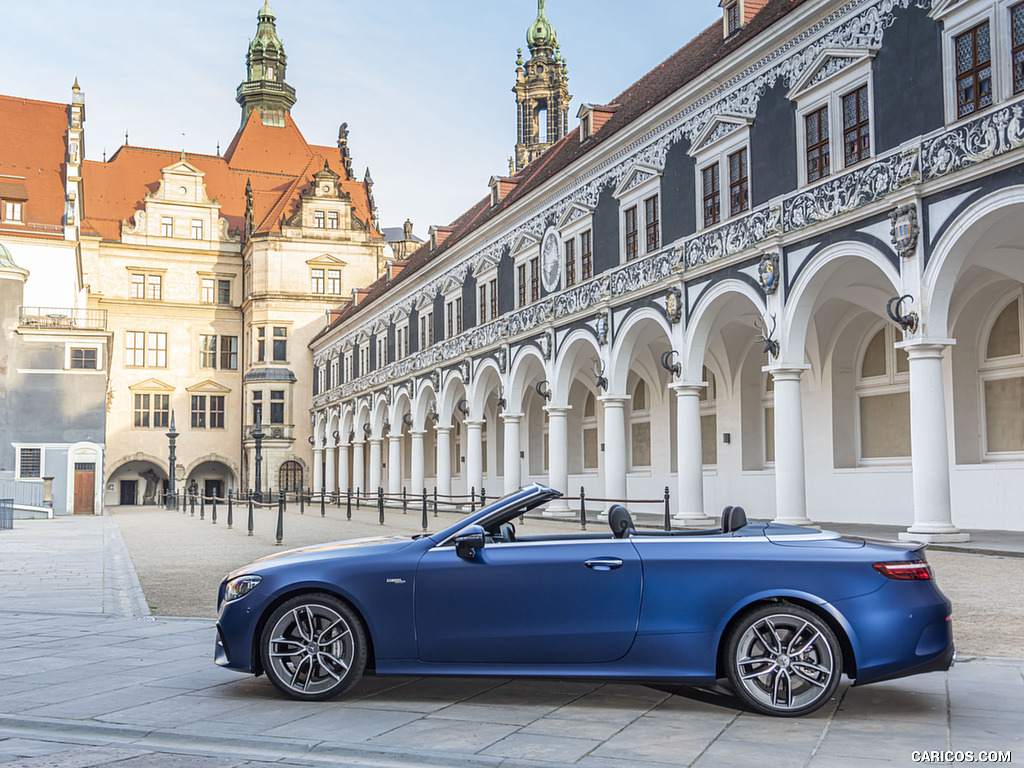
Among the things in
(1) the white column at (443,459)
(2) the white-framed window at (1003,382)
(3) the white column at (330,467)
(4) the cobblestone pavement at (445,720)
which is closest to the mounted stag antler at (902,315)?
(2) the white-framed window at (1003,382)

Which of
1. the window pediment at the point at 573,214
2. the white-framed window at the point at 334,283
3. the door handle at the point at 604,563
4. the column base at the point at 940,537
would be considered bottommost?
the column base at the point at 940,537

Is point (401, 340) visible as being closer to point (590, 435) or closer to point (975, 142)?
point (590, 435)

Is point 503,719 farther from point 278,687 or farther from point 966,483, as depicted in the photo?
point 966,483

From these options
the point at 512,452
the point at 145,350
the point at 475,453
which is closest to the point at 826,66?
the point at 512,452

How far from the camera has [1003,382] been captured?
63.1 ft

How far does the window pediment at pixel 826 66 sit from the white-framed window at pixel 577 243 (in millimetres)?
8869

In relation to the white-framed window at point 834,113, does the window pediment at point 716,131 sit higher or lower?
higher

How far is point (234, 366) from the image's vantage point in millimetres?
65375

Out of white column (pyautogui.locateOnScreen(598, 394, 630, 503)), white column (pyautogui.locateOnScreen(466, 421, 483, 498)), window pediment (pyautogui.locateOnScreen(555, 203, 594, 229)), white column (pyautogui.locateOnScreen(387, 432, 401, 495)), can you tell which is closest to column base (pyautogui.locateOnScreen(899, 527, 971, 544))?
white column (pyautogui.locateOnScreen(598, 394, 630, 503))

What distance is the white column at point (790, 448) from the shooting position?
1916 cm

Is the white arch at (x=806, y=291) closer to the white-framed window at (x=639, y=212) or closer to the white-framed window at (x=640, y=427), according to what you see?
the white-framed window at (x=639, y=212)

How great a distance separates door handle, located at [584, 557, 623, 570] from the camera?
609 cm

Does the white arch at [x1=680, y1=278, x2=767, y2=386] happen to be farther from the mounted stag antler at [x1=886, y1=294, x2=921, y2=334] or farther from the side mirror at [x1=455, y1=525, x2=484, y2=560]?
the side mirror at [x1=455, y1=525, x2=484, y2=560]

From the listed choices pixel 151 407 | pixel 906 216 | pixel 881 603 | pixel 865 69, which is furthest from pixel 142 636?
pixel 151 407
